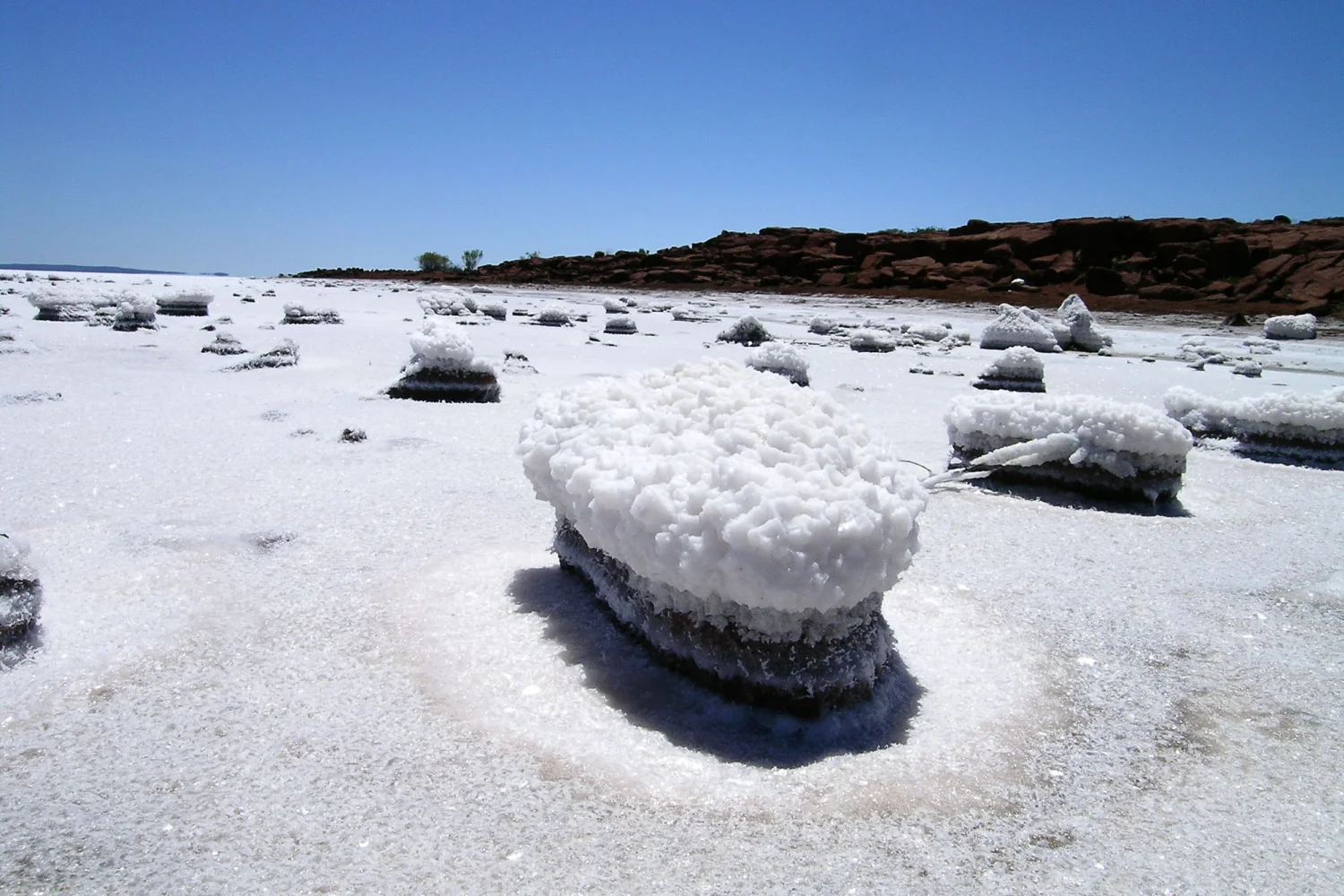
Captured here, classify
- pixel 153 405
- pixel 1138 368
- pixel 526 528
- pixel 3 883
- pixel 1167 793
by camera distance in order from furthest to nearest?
pixel 1138 368 < pixel 153 405 < pixel 526 528 < pixel 1167 793 < pixel 3 883

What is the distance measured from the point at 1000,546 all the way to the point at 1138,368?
26.7 ft

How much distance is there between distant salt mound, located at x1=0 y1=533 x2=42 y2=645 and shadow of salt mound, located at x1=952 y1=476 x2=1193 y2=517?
3.98 metres

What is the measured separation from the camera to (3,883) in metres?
1.58

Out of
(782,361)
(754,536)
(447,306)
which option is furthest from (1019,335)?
(754,536)

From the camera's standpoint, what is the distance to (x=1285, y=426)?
5.61 metres

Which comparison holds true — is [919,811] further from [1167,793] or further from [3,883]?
[3,883]

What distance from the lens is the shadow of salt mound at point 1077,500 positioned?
4379 millimetres

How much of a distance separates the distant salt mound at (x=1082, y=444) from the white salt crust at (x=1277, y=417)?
169cm

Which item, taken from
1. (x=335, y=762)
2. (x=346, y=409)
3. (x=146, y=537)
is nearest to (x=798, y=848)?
(x=335, y=762)

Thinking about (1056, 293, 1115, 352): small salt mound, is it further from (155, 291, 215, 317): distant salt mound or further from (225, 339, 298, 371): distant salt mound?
(155, 291, 215, 317): distant salt mound

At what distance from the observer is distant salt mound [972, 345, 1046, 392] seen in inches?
326

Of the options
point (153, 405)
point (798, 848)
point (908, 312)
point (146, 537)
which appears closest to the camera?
point (798, 848)

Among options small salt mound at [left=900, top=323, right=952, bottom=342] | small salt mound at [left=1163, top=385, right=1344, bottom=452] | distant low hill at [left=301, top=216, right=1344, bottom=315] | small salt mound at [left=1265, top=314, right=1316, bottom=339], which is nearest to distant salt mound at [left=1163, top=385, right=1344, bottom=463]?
small salt mound at [left=1163, top=385, right=1344, bottom=452]

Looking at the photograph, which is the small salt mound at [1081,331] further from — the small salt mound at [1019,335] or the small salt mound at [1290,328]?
the small salt mound at [1290,328]
